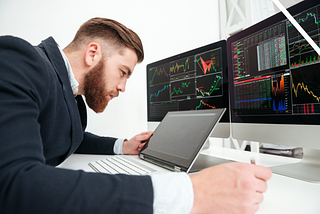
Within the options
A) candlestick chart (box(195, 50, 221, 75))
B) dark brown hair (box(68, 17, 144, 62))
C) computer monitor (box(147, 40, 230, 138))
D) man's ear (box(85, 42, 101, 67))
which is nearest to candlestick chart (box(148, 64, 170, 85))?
computer monitor (box(147, 40, 230, 138))

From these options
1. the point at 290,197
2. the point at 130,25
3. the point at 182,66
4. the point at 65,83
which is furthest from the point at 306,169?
the point at 130,25

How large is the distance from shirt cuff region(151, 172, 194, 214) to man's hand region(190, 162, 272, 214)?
15 mm

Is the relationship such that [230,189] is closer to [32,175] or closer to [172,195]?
[172,195]

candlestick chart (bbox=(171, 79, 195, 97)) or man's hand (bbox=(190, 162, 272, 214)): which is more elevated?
candlestick chart (bbox=(171, 79, 195, 97))

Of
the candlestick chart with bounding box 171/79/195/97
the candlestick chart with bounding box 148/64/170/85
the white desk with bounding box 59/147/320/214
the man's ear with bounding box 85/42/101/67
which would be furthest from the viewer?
the candlestick chart with bounding box 148/64/170/85

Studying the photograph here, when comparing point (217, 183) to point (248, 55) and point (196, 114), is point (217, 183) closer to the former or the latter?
point (196, 114)

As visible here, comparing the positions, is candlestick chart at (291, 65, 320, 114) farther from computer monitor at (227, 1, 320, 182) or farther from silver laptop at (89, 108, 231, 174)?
silver laptop at (89, 108, 231, 174)

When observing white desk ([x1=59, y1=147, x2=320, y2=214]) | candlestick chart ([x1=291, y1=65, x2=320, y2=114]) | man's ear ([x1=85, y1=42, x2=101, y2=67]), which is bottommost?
white desk ([x1=59, y1=147, x2=320, y2=214])

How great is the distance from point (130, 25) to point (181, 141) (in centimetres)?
129

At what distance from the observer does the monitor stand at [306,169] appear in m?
0.58

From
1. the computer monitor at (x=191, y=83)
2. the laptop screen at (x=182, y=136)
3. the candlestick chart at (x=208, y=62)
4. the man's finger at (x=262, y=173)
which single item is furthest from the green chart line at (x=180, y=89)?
the man's finger at (x=262, y=173)

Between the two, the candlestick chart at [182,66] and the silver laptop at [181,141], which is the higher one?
the candlestick chart at [182,66]

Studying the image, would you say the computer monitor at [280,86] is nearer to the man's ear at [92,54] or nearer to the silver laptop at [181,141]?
the silver laptop at [181,141]

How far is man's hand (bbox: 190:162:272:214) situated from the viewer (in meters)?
0.32
